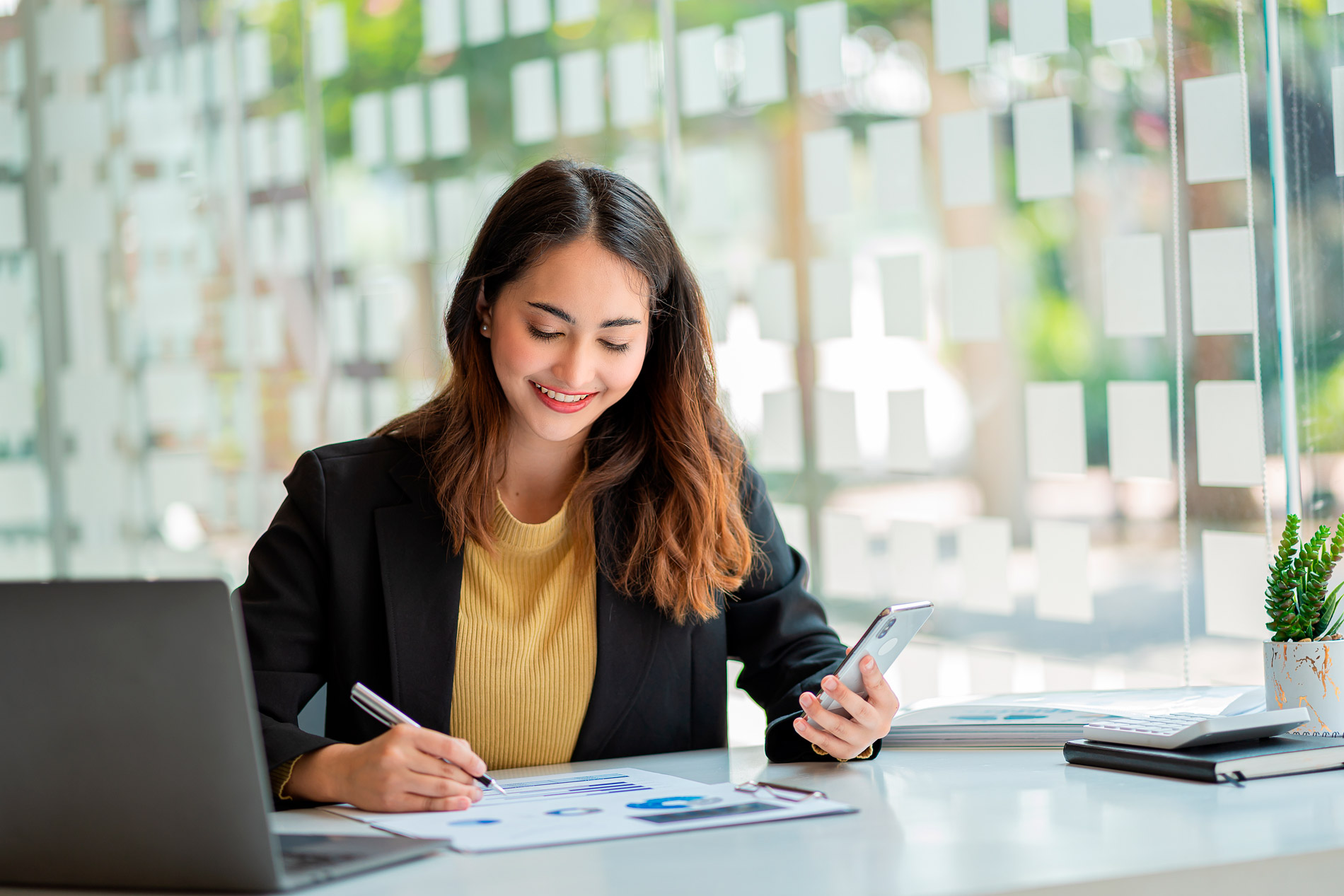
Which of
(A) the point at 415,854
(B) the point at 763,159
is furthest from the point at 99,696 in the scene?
(B) the point at 763,159

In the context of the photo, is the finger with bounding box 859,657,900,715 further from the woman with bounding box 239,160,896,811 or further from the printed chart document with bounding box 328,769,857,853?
the printed chart document with bounding box 328,769,857,853

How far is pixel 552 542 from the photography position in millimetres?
1779

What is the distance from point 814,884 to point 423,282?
2817 mm

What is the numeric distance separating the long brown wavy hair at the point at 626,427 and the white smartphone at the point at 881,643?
0.30m

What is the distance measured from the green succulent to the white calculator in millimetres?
114

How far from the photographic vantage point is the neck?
5.98 ft

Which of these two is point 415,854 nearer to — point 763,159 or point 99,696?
point 99,696

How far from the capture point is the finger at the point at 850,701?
1.45 m

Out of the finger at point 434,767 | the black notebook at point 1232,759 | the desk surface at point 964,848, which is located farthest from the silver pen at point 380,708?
the black notebook at point 1232,759

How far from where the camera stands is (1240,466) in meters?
2.04

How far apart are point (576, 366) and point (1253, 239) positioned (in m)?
1.15

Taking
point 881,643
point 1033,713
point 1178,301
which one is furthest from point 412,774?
point 1178,301

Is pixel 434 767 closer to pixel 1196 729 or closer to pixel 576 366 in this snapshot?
pixel 576 366

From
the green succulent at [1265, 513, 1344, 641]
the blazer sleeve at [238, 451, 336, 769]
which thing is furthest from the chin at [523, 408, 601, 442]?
the green succulent at [1265, 513, 1344, 641]
